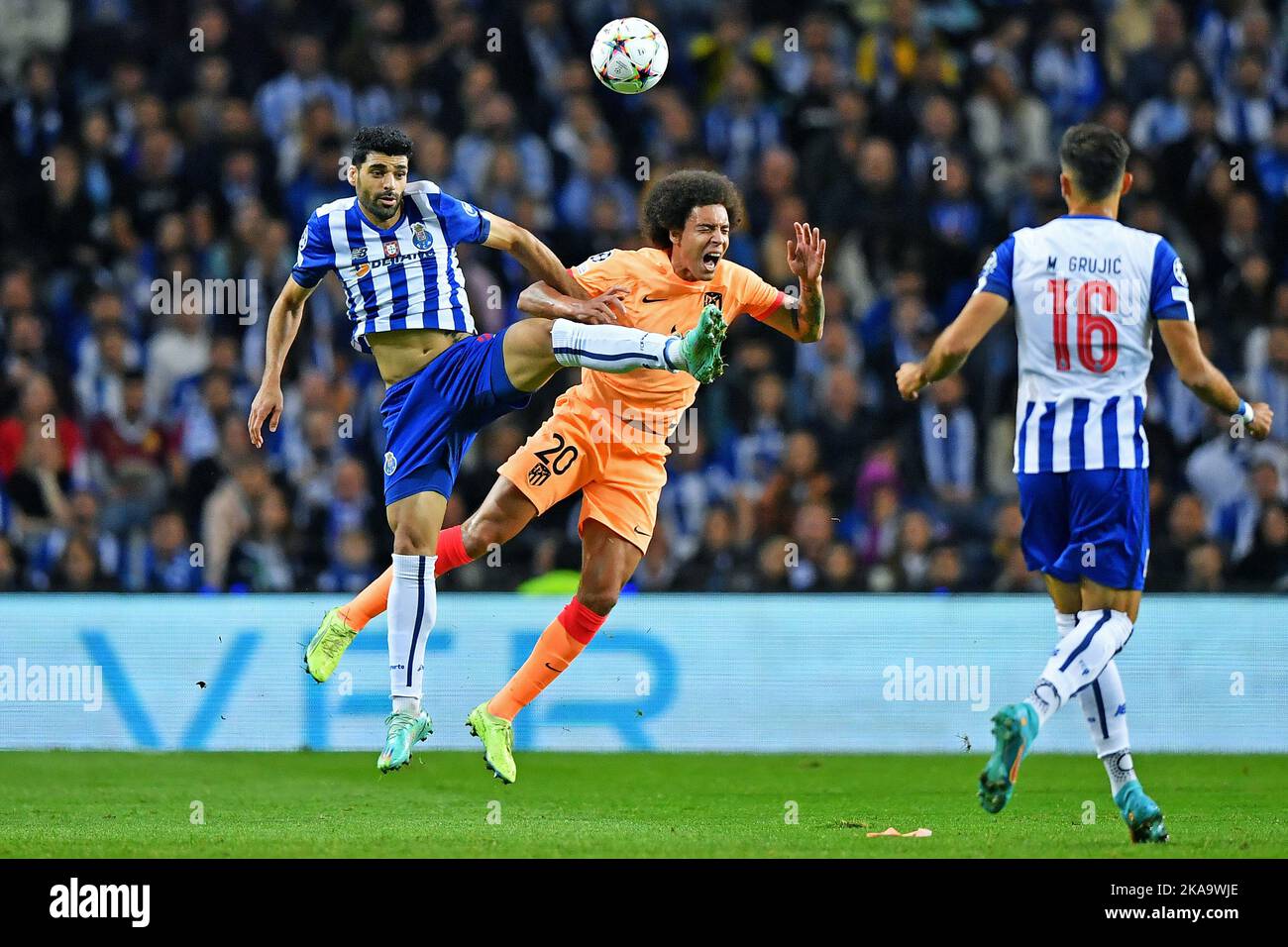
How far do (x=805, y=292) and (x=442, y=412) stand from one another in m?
1.53

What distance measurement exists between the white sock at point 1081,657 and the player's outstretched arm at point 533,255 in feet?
7.97

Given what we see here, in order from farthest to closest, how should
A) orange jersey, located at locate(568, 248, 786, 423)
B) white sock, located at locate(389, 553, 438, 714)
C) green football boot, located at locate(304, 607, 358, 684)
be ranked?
1. orange jersey, located at locate(568, 248, 786, 423)
2. green football boot, located at locate(304, 607, 358, 684)
3. white sock, located at locate(389, 553, 438, 714)

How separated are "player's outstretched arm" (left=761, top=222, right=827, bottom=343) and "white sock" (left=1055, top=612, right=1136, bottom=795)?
1.72 metres

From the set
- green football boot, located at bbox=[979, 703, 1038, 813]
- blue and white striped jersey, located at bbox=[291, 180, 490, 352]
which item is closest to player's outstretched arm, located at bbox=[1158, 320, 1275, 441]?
green football boot, located at bbox=[979, 703, 1038, 813]

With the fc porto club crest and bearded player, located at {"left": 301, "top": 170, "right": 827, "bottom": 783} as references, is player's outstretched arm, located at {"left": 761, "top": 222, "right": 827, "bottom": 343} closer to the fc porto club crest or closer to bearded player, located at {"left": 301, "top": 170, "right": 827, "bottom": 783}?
bearded player, located at {"left": 301, "top": 170, "right": 827, "bottom": 783}

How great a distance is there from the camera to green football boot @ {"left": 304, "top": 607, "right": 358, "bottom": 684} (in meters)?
7.45

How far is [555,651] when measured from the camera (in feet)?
24.7

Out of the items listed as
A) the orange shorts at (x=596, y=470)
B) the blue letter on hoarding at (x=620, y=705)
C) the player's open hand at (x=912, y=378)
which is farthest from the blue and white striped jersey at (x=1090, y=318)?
the blue letter on hoarding at (x=620, y=705)

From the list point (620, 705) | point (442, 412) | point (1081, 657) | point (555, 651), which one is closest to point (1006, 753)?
point (1081, 657)

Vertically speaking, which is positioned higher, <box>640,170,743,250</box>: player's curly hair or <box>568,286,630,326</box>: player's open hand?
<box>640,170,743,250</box>: player's curly hair

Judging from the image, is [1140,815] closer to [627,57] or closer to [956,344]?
[956,344]

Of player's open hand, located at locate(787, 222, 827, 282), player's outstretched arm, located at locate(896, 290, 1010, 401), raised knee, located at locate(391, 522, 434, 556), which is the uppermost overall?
player's open hand, located at locate(787, 222, 827, 282)

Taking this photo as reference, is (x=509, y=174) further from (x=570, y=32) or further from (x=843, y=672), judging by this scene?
(x=843, y=672)

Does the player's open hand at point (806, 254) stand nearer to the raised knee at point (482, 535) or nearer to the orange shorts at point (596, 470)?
the orange shorts at point (596, 470)
